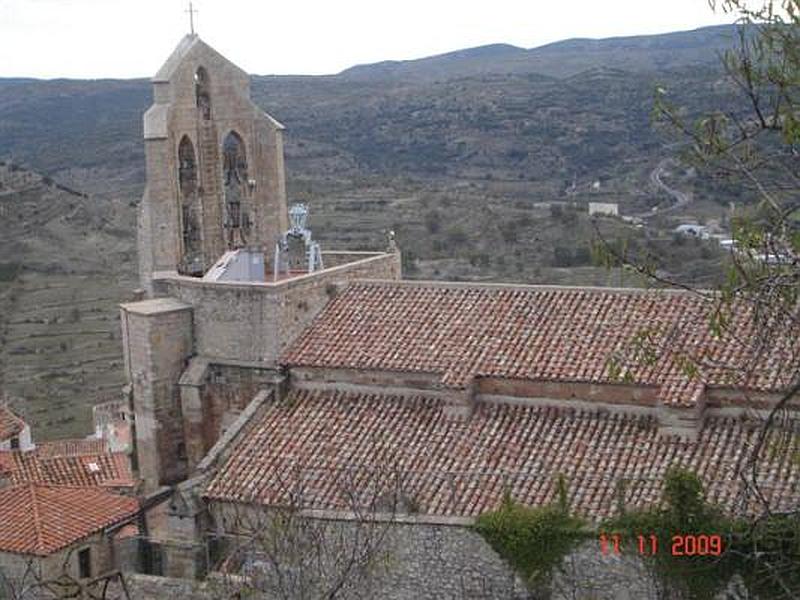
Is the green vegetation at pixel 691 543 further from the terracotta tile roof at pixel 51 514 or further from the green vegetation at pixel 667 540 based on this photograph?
the terracotta tile roof at pixel 51 514

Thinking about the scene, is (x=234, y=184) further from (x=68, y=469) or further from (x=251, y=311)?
(x=68, y=469)

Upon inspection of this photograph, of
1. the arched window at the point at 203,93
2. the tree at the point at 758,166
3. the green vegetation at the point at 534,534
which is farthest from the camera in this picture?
the arched window at the point at 203,93

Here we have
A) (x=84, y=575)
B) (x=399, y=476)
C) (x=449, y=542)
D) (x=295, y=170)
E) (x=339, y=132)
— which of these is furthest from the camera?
(x=339, y=132)

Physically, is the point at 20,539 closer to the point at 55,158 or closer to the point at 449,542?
the point at 449,542

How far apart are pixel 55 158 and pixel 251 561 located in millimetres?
63213

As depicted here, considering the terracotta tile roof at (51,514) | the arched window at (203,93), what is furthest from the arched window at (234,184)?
the terracotta tile roof at (51,514)

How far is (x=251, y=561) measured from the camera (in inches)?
499

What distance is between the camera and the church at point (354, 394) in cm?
1205

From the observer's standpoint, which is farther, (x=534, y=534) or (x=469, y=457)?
(x=469, y=457)

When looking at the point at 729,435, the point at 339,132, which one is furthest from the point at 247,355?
the point at 339,132

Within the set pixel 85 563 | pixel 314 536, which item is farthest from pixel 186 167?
pixel 314 536

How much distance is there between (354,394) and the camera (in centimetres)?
1466
